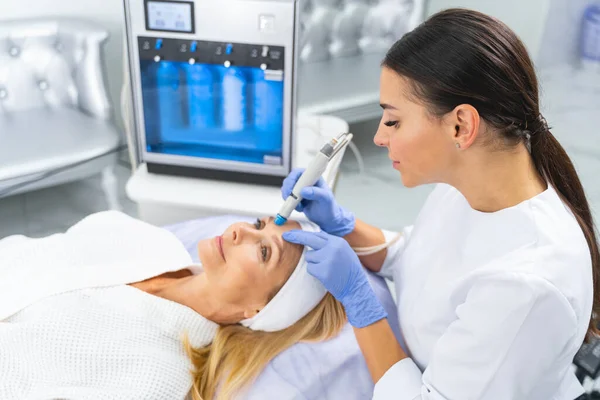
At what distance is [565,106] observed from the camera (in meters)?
→ 4.02

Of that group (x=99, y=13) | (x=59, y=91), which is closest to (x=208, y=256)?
(x=59, y=91)

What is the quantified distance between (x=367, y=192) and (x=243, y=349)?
179 centimetres

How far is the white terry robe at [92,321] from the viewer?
A: 1223 mm

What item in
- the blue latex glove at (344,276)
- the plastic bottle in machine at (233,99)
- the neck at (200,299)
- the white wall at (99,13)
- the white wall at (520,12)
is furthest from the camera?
the white wall at (520,12)

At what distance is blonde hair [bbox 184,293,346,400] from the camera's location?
1.32 m

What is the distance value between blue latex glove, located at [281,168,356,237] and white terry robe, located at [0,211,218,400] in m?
0.33

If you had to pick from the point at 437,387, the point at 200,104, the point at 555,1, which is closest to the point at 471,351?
the point at 437,387

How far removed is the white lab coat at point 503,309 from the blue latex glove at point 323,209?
312mm

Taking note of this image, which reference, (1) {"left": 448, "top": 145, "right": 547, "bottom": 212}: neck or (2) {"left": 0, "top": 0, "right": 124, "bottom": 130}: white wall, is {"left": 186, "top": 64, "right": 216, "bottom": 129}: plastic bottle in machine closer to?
(1) {"left": 448, "top": 145, "right": 547, "bottom": 212}: neck

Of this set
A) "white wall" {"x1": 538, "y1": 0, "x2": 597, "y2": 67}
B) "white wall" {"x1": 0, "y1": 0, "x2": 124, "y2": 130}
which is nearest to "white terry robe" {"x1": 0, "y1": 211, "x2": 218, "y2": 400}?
"white wall" {"x1": 0, "y1": 0, "x2": 124, "y2": 130}

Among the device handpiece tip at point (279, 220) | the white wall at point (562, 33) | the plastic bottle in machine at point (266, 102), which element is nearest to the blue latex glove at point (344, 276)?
the device handpiece tip at point (279, 220)

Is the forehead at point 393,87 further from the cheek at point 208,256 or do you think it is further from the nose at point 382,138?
the cheek at point 208,256

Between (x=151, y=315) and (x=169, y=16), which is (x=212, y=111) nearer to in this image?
(x=169, y=16)

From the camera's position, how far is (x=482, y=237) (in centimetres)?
118
